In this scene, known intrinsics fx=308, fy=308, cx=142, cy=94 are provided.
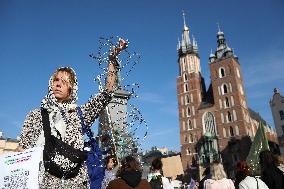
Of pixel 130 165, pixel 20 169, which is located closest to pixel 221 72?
pixel 130 165

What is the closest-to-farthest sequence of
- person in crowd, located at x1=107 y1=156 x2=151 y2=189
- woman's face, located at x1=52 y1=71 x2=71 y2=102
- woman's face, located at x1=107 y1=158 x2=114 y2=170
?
woman's face, located at x1=52 y1=71 x2=71 y2=102 → person in crowd, located at x1=107 y1=156 x2=151 y2=189 → woman's face, located at x1=107 y1=158 x2=114 y2=170

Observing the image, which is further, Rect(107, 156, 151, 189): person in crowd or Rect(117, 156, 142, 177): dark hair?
Rect(117, 156, 142, 177): dark hair

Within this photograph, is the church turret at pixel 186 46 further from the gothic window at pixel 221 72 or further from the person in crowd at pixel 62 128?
the person in crowd at pixel 62 128

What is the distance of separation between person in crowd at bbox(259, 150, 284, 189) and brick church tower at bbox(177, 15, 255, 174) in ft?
147

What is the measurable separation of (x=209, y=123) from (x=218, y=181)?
50.7 meters

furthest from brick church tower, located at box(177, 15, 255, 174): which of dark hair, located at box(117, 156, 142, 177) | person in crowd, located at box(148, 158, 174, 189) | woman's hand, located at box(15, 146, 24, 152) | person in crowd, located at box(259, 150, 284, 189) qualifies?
woman's hand, located at box(15, 146, 24, 152)

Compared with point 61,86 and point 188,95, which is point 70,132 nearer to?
point 61,86

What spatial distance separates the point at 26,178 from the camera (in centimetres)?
170

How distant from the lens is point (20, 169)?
5.64 feet

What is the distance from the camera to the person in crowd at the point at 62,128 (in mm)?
1968

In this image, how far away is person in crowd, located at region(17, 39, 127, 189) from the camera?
1968 millimetres

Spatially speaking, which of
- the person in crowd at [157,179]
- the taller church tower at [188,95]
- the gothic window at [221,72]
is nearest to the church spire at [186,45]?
the taller church tower at [188,95]

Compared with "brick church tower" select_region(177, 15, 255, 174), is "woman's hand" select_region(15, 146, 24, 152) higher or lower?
lower

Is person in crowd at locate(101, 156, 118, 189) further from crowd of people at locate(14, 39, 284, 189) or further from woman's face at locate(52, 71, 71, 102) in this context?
woman's face at locate(52, 71, 71, 102)
